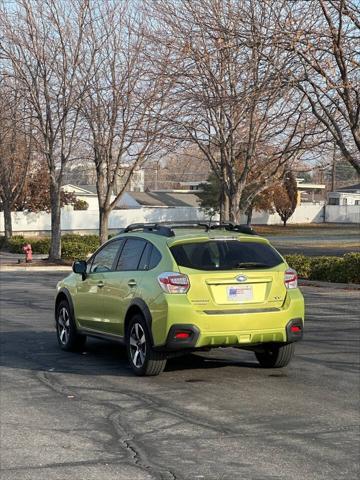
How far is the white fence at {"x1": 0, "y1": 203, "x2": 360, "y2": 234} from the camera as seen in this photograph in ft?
194

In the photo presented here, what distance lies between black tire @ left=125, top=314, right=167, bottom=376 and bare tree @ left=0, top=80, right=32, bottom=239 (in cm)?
2188

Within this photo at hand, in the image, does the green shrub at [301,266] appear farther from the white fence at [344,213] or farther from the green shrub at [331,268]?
the white fence at [344,213]

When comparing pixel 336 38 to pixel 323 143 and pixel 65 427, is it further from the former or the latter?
pixel 65 427

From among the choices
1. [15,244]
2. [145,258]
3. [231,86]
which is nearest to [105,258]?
[145,258]

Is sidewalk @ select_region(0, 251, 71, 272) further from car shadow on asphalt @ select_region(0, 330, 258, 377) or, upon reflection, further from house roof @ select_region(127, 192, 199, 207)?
house roof @ select_region(127, 192, 199, 207)

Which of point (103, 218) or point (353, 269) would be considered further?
point (103, 218)

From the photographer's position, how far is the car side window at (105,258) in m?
→ 10.6

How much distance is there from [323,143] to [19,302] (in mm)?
10624

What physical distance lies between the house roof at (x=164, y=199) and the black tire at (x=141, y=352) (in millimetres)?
70440

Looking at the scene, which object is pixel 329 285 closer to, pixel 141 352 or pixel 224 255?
pixel 224 255

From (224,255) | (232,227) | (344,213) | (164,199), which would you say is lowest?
(224,255)

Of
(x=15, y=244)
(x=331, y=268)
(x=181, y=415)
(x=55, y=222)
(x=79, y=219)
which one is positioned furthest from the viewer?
(x=79, y=219)

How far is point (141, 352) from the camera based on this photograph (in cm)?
941

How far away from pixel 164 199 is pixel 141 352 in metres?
77.1
